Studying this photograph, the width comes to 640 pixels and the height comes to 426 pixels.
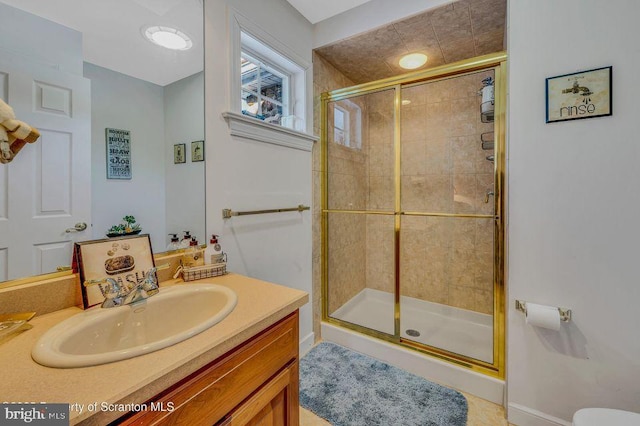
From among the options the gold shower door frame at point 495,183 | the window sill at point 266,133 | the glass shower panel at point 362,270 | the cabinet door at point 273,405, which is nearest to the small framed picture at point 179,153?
the window sill at point 266,133

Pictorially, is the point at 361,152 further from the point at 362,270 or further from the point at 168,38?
the point at 168,38

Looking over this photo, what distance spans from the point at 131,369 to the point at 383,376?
1.64m

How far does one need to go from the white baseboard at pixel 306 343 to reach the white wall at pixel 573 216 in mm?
1310

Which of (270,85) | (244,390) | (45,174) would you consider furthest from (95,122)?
(270,85)

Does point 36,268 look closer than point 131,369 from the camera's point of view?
No

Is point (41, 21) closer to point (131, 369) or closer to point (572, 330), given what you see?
point (131, 369)

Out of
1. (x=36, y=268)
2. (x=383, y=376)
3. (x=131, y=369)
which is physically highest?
(x=36, y=268)

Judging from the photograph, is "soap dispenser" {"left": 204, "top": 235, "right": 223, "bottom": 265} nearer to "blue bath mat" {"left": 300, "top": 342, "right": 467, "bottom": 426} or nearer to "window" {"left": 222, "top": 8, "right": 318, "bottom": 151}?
"window" {"left": 222, "top": 8, "right": 318, "bottom": 151}

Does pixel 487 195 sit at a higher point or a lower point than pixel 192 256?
higher

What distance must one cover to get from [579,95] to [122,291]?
2132mm

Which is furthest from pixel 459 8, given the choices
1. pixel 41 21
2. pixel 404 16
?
pixel 41 21

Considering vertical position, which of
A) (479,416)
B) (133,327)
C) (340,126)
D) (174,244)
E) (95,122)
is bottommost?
(479,416)

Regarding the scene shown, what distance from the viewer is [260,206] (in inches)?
67.4

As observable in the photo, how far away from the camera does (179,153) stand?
50.9 inches
